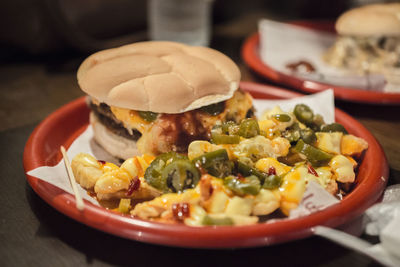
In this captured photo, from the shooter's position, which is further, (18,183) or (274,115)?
(274,115)

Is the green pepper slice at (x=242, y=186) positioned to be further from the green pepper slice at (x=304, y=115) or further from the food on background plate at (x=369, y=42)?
the food on background plate at (x=369, y=42)

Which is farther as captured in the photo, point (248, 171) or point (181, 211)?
point (248, 171)

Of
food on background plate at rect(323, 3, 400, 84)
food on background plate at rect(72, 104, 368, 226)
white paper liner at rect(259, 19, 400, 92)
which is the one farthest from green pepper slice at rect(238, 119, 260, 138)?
food on background plate at rect(323, 3, 400, 84)

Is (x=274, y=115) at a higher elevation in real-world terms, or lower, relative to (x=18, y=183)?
higher

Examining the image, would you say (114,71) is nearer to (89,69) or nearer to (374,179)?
(89,69)

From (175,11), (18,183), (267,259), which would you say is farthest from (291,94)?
(175,11)

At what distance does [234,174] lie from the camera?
171 centimetres

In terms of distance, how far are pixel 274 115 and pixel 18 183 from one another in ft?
4.12

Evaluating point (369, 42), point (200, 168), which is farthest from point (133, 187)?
point (369, 42)

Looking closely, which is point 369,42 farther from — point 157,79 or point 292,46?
point 157,79

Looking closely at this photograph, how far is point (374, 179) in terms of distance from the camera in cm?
167

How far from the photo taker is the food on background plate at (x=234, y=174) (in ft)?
4.79

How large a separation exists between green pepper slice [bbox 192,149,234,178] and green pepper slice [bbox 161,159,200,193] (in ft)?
0.13

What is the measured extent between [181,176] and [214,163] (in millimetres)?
147
